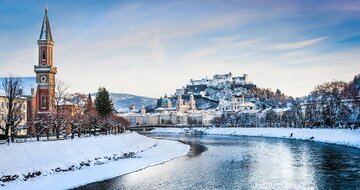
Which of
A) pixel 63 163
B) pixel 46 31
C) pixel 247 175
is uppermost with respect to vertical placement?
pixel 46 31

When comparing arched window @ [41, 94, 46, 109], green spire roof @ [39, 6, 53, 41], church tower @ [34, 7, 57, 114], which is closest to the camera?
green spire roof @ [39, 6, 53, 41]

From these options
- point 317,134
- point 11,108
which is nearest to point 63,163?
point 11,108

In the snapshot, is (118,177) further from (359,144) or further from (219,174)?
(359,144)

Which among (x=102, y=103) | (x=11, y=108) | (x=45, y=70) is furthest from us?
(x=102, y=103)

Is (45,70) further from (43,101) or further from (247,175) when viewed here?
(247,175)

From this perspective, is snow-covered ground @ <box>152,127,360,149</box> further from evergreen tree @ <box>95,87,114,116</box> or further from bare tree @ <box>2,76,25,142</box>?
bare tree @ <box>2,76,25,142</box>

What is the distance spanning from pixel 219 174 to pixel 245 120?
142 m

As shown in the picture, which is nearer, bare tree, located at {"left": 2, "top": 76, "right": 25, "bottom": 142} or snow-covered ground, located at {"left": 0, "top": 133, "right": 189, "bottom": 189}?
snow-covered ground, located at {"left": 0, "top": 133, "right": 189, "bottom": 189}

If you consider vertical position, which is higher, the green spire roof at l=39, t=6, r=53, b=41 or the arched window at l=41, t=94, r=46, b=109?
the green spire roof at l=39, t=6, r=53, b=41

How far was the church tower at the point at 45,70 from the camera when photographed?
261 ft

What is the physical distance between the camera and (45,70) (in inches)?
3140

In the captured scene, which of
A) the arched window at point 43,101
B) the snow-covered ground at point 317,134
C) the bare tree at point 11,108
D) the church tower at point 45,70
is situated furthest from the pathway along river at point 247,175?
the arched window at point 43,101

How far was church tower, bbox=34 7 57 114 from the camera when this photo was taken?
261ft

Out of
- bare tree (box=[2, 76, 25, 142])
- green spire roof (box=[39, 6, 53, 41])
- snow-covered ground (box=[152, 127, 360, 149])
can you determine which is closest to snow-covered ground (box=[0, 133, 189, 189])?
bare tree (box=[2, 76, 25, 142])
